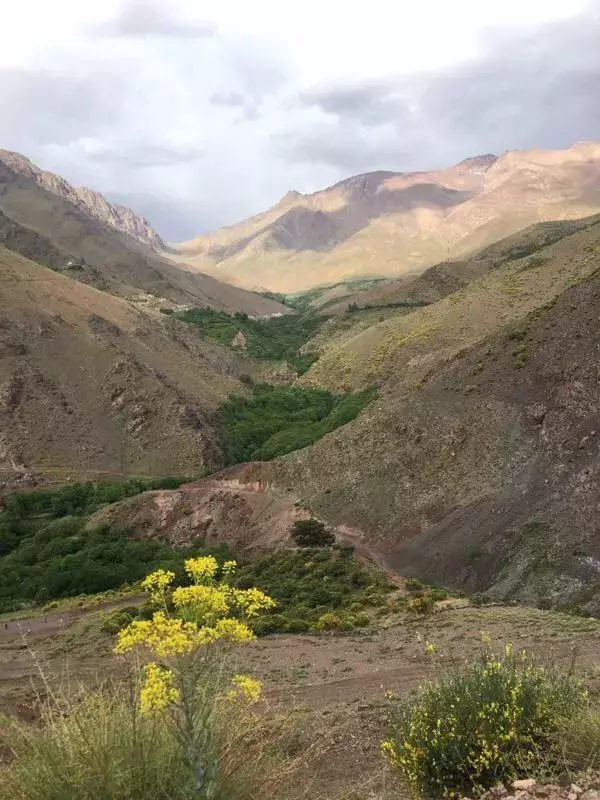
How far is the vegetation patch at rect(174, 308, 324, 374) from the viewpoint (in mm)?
105625

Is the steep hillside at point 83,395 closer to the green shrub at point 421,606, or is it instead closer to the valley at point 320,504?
the valley at point 320,504

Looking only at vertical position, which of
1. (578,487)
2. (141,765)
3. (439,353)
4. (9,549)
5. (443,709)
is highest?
(439,353)

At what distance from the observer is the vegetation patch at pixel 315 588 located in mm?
21016

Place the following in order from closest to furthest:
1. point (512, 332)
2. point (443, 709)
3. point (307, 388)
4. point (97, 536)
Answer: point (443, 709)
point (97, 536)
point (512, 332)
point (307, 388)

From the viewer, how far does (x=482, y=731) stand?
6750mm

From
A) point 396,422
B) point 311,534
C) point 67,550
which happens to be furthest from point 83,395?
point 311,534

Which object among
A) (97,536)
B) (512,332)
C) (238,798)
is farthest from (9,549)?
(238,798)

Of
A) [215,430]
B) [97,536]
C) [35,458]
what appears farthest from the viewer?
[215,430]

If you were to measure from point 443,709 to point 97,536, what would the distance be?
35.3 meters

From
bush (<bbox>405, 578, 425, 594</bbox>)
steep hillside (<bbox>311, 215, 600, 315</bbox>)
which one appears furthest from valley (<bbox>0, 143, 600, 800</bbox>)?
steep hillside (<bbox>311, 215, 600, 315</bbox>)

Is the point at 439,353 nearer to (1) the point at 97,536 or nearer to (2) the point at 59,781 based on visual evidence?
(1) the point at 97,536

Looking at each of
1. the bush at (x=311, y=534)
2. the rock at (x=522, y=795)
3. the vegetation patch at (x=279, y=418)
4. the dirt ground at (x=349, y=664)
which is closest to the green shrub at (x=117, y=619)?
the dirt ground at (x=349, y=664)

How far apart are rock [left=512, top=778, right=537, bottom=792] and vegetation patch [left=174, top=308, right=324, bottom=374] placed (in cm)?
8449

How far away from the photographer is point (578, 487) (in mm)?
27062
